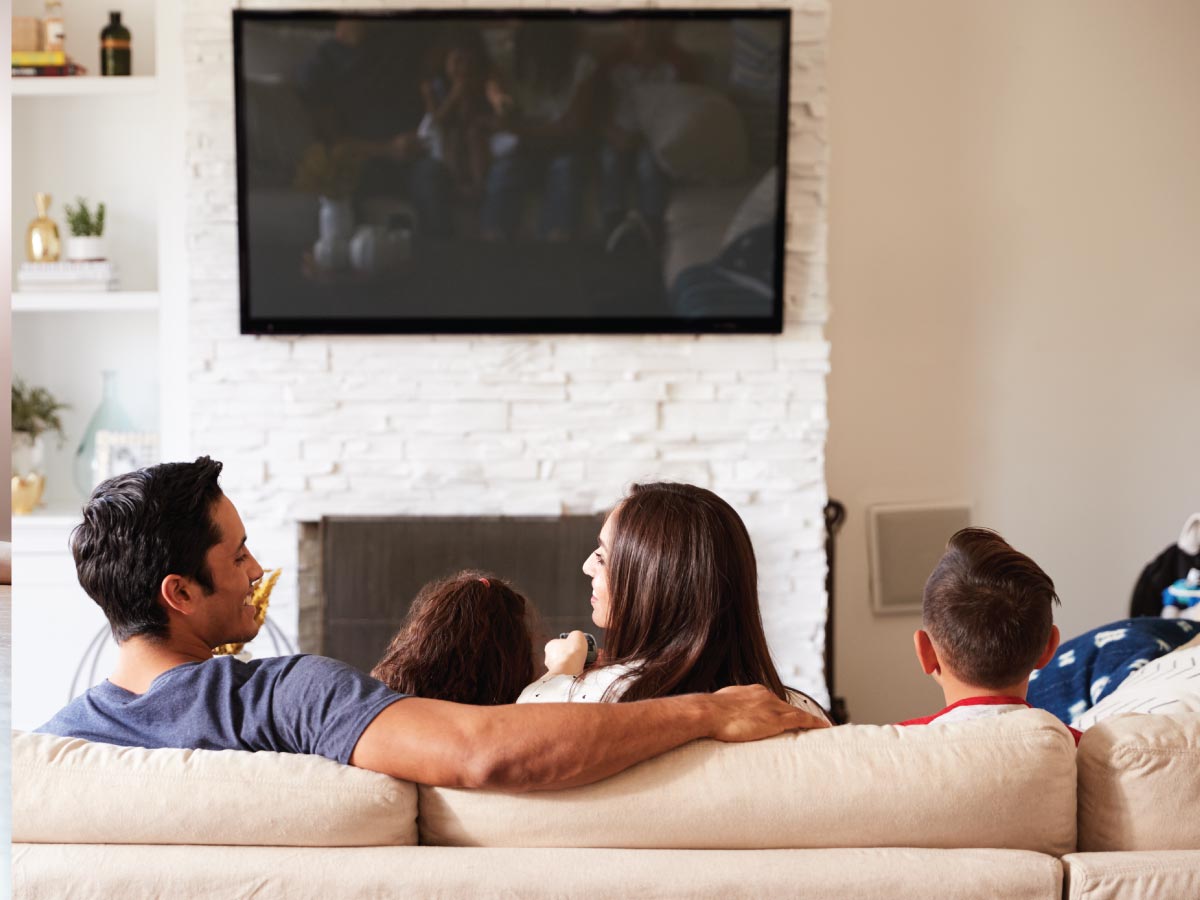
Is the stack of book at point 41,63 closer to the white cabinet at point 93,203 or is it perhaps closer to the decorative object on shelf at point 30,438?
the white cabinet at point 93,203

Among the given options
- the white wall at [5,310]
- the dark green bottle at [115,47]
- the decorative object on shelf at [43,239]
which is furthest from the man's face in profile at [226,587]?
the dark green bottle at [115,47]

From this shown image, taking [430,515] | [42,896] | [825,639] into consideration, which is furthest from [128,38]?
[42,896]

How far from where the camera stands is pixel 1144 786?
113cm

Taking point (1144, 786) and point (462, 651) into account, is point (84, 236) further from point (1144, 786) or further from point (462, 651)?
point (1144, 786)

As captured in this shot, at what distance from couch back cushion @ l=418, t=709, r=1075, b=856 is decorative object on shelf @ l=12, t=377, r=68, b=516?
9.28 feet

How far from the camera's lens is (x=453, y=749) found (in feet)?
3.48

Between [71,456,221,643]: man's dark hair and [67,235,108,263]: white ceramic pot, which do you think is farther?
[67,235,108,263]: white ceramic pot

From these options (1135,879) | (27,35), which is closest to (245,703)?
(1135,879)

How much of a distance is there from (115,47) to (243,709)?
9.58 feet

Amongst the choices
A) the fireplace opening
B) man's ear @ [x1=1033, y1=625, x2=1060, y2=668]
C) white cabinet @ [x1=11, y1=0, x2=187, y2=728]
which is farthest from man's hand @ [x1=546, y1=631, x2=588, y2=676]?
white cabinet @ [x1=11, y1=0, x2=187, y2=728]

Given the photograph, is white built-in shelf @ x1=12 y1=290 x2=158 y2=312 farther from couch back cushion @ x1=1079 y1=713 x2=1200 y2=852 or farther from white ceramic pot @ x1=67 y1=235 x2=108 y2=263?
couch back cushion @ x1=1079 y1=713 x2=1200 y2=852

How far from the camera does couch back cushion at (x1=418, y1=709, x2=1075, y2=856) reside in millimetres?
1087

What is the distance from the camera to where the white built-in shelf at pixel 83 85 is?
11.1ft

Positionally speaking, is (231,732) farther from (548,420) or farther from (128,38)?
(128,38)
